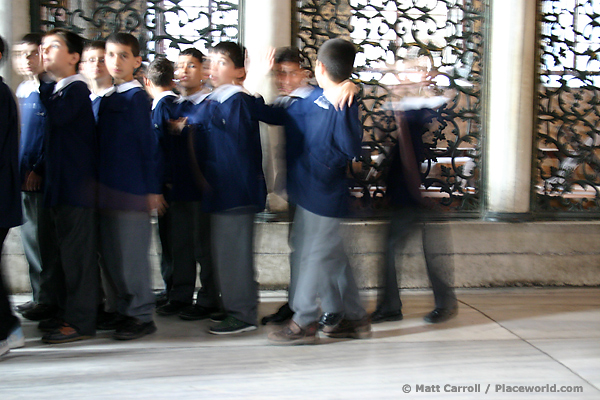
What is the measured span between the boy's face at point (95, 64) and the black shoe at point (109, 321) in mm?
1465

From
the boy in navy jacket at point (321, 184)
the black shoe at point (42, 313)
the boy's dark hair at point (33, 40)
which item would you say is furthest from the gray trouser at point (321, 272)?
the boy's dark hair at point (33, 40)

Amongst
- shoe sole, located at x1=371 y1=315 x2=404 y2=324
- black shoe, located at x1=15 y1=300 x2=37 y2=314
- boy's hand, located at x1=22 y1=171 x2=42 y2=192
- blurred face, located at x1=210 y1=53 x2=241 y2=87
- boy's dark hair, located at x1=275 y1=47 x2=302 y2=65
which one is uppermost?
boy's dark hair, located at x1=275 y1=47 x2=302 y2=65

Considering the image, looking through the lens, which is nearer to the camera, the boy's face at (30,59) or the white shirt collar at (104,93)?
the white shirt collar at (104,93)

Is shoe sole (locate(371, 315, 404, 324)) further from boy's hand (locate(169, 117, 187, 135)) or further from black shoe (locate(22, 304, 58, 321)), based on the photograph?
black shoe (locate(22, 304, 58, 321))

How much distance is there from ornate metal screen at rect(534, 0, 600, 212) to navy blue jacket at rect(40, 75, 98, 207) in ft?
11.9

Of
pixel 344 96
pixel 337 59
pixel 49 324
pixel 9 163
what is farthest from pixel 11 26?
pixel 344 96

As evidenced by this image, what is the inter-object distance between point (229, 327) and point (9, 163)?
5.04ft

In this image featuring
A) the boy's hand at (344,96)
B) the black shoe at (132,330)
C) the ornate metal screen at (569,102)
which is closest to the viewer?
the boy's hand at (344,96)

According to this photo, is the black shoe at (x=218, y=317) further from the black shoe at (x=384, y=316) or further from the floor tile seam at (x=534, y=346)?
the floor tile seam at (x=534, y=346)

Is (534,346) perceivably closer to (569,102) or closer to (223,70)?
(223,70)

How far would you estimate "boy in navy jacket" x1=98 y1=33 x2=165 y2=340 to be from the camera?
3.34m

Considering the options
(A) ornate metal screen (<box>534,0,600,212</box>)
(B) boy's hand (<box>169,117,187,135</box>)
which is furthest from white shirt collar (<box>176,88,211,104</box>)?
(A) ornate metal screen (<box>534,0,600,212</box>)

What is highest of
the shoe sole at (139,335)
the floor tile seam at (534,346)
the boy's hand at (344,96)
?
the boy's hand at (344,96)

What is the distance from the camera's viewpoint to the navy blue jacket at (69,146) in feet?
10.6
